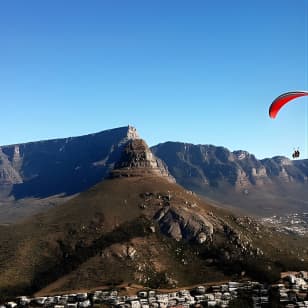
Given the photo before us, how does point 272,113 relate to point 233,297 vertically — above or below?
above

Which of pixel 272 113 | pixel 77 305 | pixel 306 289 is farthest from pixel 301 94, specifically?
pixel 77 305

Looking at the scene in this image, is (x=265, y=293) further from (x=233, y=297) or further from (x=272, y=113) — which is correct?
(x=272, y=113)

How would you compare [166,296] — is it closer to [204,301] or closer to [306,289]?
[204,301]

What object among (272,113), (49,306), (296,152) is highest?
(272,113)

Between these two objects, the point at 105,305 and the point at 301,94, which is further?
the point at 105,305

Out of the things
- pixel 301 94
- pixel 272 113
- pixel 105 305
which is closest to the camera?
pixel 301 94

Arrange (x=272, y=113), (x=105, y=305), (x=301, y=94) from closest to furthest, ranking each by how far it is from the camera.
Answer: (x=301, y=94) → (x=272, y=113) → (x=105, y=305)
